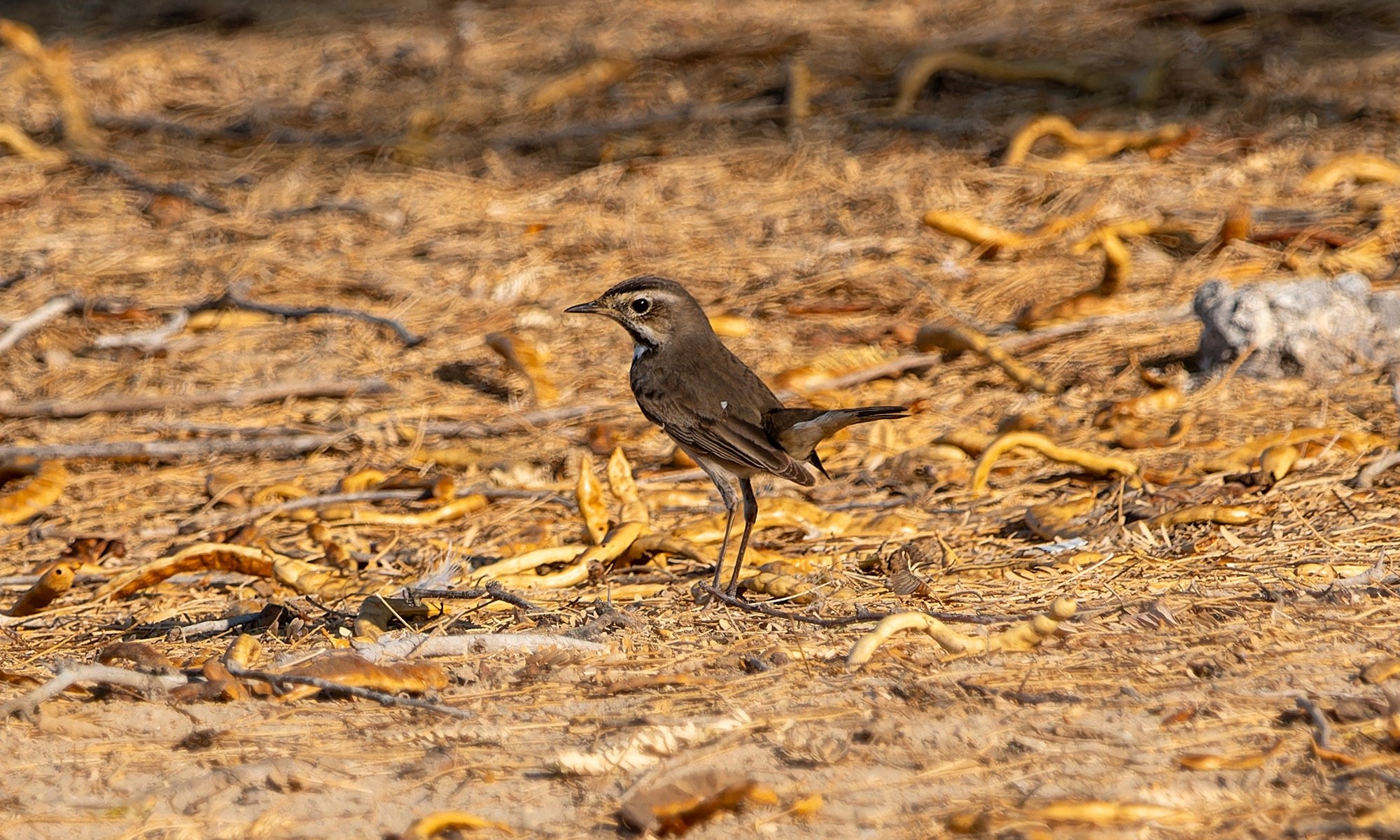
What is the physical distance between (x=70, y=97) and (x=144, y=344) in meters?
3.69

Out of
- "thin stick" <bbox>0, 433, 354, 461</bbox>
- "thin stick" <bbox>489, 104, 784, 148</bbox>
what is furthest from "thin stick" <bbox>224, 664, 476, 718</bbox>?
Result: "thin stick" <bbox>489, 104, 784, 148</bbox>

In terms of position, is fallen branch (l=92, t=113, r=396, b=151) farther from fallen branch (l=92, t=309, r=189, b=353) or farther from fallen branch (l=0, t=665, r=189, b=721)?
fallen branch (l=0, t=665, r=189, b=721)

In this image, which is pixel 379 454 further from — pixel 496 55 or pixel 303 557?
pixel 496 55

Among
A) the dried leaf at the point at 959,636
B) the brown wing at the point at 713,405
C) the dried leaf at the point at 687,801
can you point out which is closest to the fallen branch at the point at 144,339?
the brown wing at the point at 713,405

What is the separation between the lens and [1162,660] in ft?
12.3

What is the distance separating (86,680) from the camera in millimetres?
3641

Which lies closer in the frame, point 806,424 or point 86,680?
point 86,680

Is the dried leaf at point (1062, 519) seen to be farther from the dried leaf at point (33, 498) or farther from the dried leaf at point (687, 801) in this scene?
Answer: the dried leaf at point (33, 498)

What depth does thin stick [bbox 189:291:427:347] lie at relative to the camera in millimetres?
7926

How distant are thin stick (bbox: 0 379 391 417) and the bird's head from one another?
163 centimetres

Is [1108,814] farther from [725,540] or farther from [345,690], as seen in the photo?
[725,540]

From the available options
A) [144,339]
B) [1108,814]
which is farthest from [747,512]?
[144,339]

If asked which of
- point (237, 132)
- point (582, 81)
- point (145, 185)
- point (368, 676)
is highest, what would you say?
point (582, 81)

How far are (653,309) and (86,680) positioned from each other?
308cm
